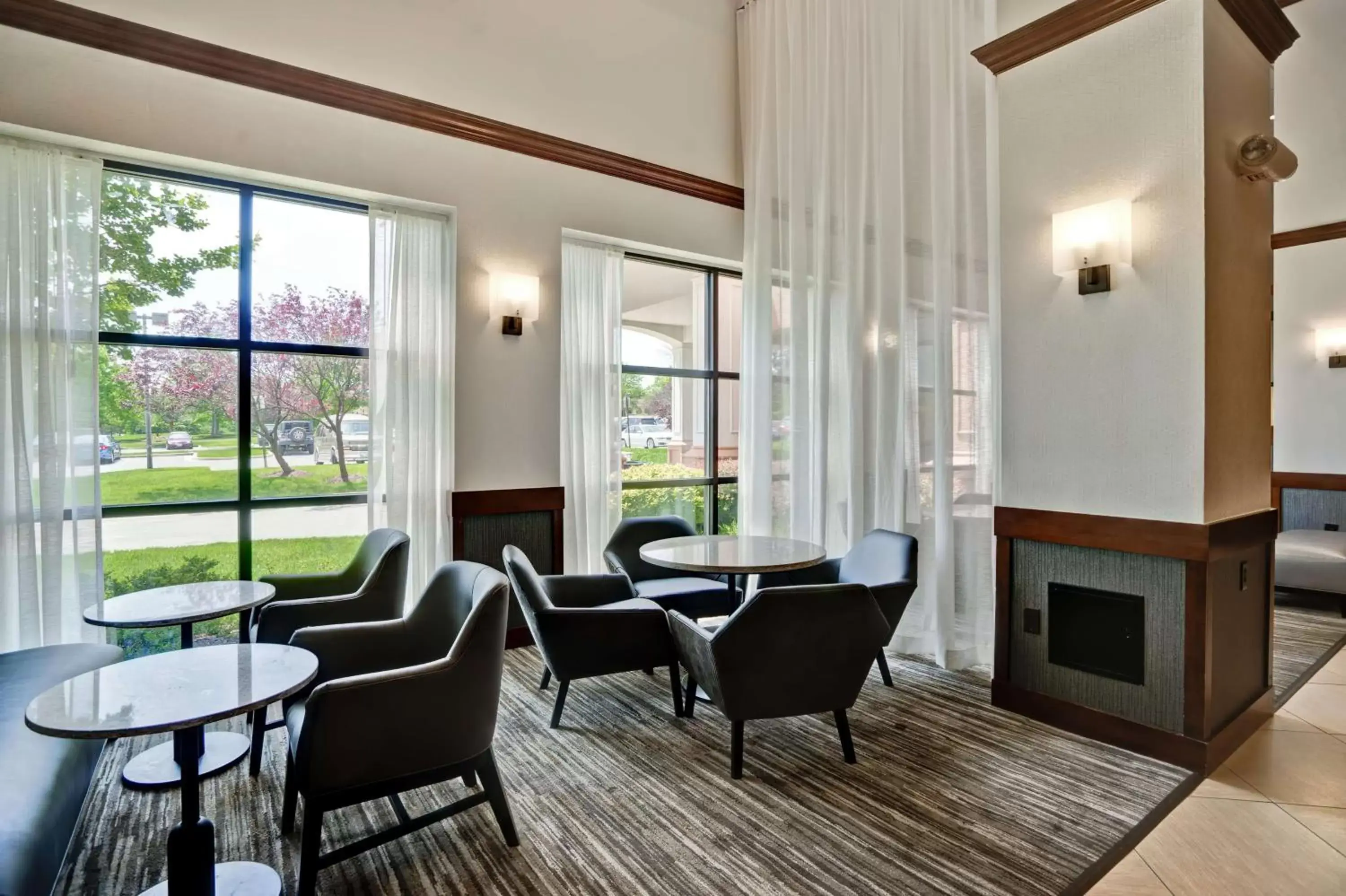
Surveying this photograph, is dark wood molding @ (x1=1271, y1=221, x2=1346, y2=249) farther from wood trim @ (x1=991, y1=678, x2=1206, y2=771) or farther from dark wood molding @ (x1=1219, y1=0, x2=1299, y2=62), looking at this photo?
wood trim @ (x1=991, y1=678, x2=1206, y2=771)

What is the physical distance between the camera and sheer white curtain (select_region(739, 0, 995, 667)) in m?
3.77

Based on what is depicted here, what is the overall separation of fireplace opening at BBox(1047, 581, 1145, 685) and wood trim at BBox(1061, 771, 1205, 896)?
412 mm

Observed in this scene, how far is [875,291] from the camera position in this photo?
4238mm

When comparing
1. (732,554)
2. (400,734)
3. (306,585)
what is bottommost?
(400,734)

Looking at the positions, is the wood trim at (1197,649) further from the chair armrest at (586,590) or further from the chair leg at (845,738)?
the chair armrest at (586,590)

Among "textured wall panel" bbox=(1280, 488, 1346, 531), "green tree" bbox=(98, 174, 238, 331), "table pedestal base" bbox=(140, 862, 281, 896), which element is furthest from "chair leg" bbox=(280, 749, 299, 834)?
"textured wall panel" bbox=(1280, 488, 1346, 531)

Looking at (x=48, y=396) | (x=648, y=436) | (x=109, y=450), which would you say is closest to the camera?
(x=48, y=396)

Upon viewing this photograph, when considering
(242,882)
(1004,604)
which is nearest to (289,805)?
(242,882)

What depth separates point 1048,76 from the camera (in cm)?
309

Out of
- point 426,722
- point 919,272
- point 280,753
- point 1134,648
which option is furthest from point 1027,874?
point 919,272

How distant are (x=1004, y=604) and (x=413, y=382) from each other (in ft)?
11.3

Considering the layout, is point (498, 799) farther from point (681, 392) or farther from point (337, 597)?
point (681, 392)

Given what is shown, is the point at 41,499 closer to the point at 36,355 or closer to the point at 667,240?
the point at 36,355

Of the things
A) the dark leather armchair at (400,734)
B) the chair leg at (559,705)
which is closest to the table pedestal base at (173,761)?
the dark leather armchair at (400,734)
